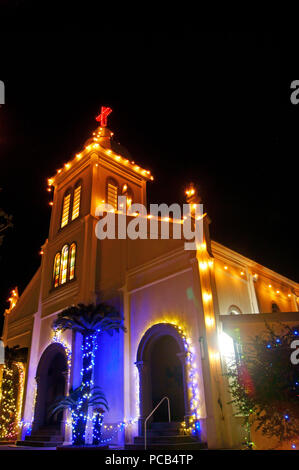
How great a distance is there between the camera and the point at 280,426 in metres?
10.4

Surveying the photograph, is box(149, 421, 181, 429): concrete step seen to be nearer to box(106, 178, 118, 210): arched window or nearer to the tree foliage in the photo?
the tree foliage

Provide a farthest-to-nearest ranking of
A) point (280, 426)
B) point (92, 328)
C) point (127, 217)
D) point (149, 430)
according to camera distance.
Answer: point (127, 217), point (92, 328), point (149, 430), point (280, 426)

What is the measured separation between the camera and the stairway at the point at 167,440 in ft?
40.4

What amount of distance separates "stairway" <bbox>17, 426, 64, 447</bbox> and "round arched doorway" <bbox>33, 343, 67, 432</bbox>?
0.31 metres

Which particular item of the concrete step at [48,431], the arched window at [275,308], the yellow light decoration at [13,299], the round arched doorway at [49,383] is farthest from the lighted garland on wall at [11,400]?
the arched window at [275,308]

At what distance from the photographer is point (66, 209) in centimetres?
2392

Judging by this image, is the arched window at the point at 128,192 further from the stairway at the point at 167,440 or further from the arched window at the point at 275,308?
the stairway at the point at 167,440

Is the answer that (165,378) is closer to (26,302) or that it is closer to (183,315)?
(183,315)

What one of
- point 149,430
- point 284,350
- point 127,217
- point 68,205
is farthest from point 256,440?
point 68,205

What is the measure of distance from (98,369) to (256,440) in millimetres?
7966

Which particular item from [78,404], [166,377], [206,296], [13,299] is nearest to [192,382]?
[166,377]

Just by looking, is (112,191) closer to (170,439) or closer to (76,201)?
(76,201)

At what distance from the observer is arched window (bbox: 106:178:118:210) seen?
22766 millimetres
